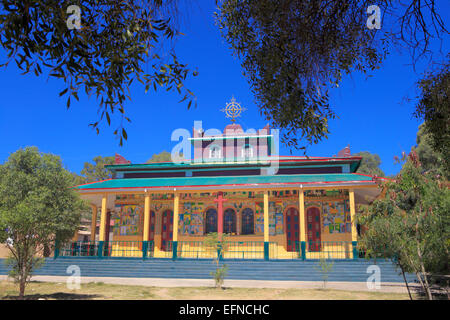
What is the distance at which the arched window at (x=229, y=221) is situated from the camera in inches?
799

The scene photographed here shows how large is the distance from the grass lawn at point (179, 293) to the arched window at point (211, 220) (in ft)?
24.9

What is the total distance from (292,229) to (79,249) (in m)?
11.5

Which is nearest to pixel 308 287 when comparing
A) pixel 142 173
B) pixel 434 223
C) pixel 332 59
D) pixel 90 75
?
pixel 434 223

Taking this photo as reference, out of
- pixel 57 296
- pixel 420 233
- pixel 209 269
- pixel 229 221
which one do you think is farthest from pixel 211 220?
pixel 420 233

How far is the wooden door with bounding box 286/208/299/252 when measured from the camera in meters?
19.5

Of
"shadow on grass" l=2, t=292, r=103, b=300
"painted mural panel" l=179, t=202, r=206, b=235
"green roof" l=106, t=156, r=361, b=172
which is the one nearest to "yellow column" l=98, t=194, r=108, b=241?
"green roof" l=106, t=156, r=361, b=172

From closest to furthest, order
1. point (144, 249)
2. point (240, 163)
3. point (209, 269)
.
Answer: point (209, 269), point (144, 249), point (240, 163)

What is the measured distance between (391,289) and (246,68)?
33.2 ft

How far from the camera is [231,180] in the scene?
803 inches

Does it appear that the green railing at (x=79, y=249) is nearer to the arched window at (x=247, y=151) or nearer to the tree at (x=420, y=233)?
the arched window at (x=247, y=151)

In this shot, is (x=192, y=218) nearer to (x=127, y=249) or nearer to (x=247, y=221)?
(x=247, y=221)
